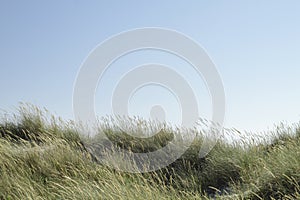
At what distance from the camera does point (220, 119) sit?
8.00m

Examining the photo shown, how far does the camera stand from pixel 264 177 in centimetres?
544

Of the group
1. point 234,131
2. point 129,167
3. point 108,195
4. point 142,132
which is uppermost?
point 142,132

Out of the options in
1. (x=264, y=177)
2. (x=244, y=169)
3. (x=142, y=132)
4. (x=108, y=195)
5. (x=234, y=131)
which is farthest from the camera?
(x=142, y=132)

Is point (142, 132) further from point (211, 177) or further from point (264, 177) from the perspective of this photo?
point (264, 177)

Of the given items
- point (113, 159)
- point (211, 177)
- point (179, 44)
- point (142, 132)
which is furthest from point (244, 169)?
point (179, 44)

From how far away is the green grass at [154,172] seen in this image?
5191 mm

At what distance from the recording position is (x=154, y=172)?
21.6ft

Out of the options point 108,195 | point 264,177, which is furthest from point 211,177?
point 108,195

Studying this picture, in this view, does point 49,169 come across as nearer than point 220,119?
Yes

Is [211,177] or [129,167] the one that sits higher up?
[129,167]

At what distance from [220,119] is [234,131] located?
0.49 meters

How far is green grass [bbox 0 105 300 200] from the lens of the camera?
519 centimetres

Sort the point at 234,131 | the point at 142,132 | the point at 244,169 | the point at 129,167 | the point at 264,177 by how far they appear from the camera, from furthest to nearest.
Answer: the point at 142,132, the point at 234,131, the point at 129,167, the point at 244,169, the point at 264,177

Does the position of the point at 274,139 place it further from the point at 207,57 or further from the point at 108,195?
the point at 108,195
